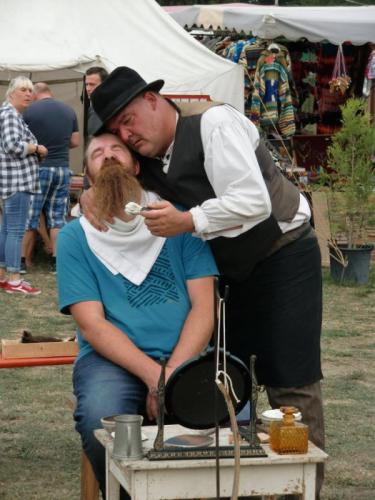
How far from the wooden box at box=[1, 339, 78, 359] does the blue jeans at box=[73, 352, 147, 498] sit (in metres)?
0.73

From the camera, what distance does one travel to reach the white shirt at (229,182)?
3117 mm

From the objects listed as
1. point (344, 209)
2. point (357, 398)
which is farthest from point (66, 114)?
point (357, 398)

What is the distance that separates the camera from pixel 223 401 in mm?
2830

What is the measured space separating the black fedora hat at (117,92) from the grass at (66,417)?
62.6 inches

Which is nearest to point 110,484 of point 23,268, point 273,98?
point 23,268

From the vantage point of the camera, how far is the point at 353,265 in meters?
9.26

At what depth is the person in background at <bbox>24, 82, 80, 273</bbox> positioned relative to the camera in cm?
940

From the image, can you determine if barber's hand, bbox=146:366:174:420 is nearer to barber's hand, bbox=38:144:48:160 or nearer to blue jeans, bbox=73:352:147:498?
blue jeans, bbox=73:352:147:498

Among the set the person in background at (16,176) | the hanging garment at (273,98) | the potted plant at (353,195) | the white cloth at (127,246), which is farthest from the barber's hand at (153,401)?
the hanging garment at (273,98)

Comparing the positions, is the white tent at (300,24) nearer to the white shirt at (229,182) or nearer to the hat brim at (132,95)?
the hat brim at (132,95)

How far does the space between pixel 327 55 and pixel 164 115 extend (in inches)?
421

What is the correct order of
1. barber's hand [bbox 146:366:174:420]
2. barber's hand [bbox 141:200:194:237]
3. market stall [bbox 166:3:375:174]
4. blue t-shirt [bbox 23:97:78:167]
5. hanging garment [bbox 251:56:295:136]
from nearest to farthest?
barber's hand [bbox 141:200:194:237]
barber's hand [bbox 146:366:174:420]
blue t-shirt [bbox 23:97:78:167]
hanging garment [bbox 251:56:295:136]
market stall [bbox 166:3:375:174]

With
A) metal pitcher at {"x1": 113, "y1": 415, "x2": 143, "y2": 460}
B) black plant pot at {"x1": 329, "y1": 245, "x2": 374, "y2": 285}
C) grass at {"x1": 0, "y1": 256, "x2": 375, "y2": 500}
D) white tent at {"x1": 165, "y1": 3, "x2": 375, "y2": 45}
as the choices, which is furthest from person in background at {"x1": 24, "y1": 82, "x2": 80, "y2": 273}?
metal pitcher at {"x1": 113, "y1": 415, "x2": 143, "y2": 460}

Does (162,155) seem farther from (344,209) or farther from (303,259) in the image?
(344,209)
